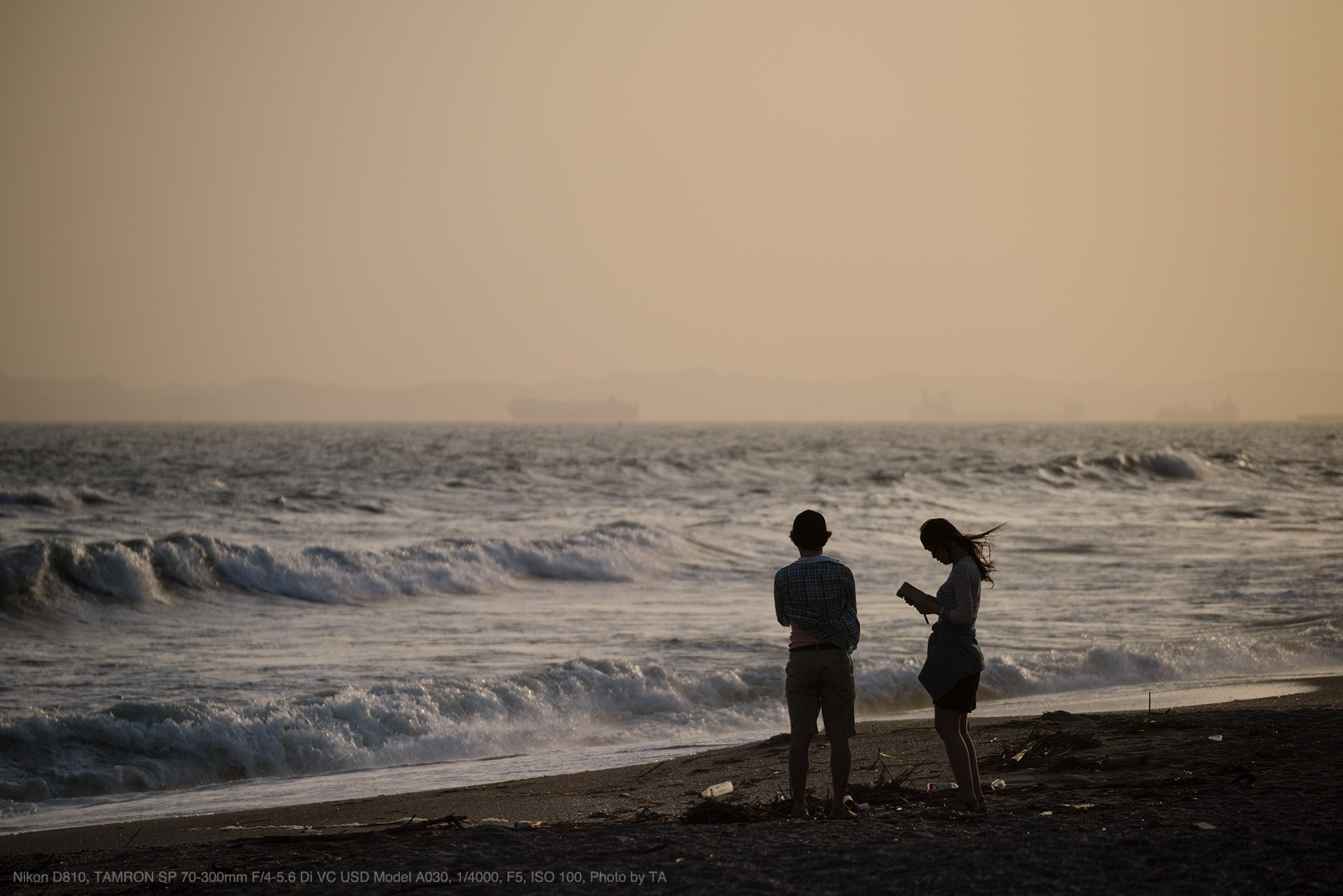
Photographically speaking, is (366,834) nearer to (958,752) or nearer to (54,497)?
(958,752)

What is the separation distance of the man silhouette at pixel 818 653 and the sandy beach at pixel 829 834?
0.28m

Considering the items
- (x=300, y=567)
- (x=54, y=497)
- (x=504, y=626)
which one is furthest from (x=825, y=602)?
(x=54, y=497)

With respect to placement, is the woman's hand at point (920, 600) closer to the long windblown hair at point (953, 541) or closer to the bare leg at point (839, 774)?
the long windblown hair at point (953, 541)

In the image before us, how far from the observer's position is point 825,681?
Answer: 519cm

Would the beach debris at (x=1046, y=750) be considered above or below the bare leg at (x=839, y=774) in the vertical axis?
below

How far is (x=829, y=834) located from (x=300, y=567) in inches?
606

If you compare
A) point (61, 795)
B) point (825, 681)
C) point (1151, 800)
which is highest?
point (825, 681)

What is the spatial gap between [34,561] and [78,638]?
3.29m

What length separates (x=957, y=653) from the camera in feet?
16.5

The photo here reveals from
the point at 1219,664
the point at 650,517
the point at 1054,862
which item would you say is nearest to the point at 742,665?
the point at 1219,664

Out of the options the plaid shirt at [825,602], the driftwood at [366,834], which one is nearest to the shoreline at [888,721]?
the driftwood at [366,834]

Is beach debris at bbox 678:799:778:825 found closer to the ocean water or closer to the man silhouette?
the man silhouette

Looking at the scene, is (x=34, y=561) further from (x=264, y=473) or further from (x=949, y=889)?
(x=264, y=473)

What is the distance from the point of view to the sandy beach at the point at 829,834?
155 inches
